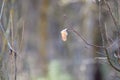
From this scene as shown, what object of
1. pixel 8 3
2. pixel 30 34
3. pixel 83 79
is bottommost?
pixel 83 79

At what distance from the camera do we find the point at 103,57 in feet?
12.1

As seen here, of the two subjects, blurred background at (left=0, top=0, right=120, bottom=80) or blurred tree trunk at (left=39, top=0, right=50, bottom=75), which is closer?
blurred background at (left=0, top=0, right=120, bottom=80)

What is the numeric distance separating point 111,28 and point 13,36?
835mm

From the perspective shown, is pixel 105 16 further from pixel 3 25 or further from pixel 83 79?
pixel 83 79

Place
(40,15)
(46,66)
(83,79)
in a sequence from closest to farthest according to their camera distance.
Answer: (83,79) < (46,66) < (40,15)

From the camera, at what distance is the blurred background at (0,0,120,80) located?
365 centimetres

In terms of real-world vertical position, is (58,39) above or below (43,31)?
above

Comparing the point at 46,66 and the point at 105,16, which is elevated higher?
the point at 105,16

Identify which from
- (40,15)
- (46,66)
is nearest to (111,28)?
(46,66)

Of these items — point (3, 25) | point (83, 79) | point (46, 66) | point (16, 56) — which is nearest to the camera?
point (16, 56)

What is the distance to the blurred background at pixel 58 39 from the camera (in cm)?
365

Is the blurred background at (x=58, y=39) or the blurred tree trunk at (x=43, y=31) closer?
the blurred background at (x=58, y=39)

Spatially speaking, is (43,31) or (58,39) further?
(43,31)

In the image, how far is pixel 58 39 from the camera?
369 inches
